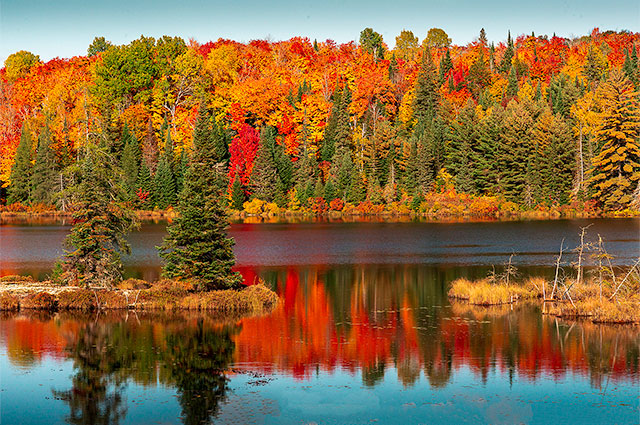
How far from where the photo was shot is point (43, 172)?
11250 centimetres

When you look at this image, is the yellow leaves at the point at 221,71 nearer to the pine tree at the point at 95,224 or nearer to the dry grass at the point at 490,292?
the pine tree at the point at 95,224

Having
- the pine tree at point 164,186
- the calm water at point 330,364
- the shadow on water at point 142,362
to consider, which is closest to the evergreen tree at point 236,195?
the pine tree at point 164,186

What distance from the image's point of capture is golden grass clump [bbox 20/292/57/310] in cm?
3734

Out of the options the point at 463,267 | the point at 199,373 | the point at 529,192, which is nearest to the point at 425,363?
the point at 199,373

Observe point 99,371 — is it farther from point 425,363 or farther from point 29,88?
point 29,88

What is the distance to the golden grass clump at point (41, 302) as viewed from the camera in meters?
37.3

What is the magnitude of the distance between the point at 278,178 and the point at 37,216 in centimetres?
3710

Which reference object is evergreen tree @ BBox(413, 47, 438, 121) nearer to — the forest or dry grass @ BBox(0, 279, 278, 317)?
the forest

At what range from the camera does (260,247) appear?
65.9 metres

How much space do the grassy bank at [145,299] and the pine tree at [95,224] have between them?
1304 mm

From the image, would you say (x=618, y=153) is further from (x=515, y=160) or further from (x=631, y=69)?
(x=631, y=69)

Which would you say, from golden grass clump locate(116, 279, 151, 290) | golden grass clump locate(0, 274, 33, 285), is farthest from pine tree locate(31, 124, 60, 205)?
golden grass clump locate(116, 279, 151, 290)

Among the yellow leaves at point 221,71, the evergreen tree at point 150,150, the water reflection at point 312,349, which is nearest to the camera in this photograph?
the water reflection at point 312,349

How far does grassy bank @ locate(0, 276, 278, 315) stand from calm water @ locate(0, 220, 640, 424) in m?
1.20
